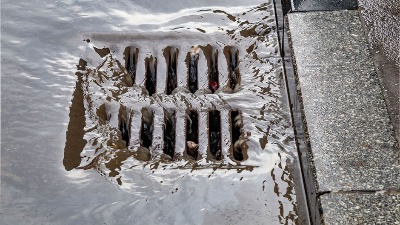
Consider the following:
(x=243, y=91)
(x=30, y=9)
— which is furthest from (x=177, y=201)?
(x=30, y=9)

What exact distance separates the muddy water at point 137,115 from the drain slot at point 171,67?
16 millimetres

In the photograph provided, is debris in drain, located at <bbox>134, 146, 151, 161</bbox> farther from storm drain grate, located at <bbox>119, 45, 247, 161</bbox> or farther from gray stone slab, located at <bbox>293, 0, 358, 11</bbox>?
gray stone slab, located at <bbox>293, 0, 358, 11</bbox>

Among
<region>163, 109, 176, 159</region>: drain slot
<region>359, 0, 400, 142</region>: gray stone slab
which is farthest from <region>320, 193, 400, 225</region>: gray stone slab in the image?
<region>163, 109, 176, 159</region>: drain slot

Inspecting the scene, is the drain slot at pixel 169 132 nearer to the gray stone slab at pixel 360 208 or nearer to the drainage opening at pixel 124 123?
the drainage opening at pixel 124 123

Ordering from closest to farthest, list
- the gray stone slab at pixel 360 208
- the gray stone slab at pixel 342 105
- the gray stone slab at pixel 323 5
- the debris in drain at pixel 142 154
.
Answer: the gray stone slab at pixel 360 208 → the gray stone slab at pixel 342 105 → the debris in drain at pixel 142 154 → the gray stone slab at pixel 323 5

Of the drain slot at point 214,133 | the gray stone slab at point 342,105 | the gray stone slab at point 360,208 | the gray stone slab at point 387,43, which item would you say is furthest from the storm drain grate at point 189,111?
the gray stone slab at point 387,43

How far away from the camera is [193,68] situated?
3053 mm

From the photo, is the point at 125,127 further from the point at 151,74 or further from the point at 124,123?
the point at 151,74

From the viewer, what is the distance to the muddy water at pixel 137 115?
2385mm

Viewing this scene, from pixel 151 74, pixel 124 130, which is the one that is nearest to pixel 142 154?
pixel 124 130

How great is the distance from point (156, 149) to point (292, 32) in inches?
34.6

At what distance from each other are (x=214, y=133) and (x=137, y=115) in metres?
0.39

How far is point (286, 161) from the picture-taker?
250 centimetres

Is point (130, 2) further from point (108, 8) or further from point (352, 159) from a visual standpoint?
point (352, 159)
